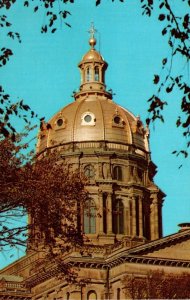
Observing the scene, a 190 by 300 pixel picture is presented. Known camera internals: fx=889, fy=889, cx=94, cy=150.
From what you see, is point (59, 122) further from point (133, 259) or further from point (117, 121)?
point (133, 259)

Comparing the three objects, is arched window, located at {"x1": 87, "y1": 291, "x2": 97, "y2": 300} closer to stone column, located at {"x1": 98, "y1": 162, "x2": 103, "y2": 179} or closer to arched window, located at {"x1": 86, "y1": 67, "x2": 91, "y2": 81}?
stone column, located at {"x1": 98, "y1": 162, "x2": 103, "y2": 179}

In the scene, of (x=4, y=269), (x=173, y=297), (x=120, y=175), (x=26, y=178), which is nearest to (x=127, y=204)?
(x=120, y=175)

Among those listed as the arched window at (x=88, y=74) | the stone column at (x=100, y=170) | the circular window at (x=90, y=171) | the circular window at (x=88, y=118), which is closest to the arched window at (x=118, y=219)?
the stone column at (x=100, y=170)

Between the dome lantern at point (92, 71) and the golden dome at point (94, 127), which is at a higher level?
the dome lantern at point (92, 71)

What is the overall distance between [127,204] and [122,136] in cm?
806

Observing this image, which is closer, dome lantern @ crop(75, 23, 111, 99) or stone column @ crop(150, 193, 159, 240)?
stone column @ crop(150, 193, 159, 240)

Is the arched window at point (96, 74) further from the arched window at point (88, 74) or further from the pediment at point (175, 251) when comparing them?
the pediment at point (175, 251)

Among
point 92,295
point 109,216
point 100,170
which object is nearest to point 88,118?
point 100,170

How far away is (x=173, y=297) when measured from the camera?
232 ft

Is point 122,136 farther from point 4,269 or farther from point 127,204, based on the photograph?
point 4,269

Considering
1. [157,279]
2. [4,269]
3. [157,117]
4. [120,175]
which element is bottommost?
[157,117]

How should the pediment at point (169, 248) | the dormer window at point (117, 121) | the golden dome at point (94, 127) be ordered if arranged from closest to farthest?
the pediment at point (169, 248) → the golden dome at point (94, 127) → the dormer window at point (117, 121)

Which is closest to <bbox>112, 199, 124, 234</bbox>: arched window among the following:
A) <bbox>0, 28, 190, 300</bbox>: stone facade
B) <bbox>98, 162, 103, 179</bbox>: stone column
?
<bbox>0, 28, 190, 300</bbox>: stone facade

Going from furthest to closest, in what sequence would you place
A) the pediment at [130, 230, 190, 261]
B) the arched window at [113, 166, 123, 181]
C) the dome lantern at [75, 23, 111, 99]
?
the dome lantern at [75, 23, 111, 99] → the arched window at [113, 166, 123, 181] → the pediment at [130, 230, 190, 261]
